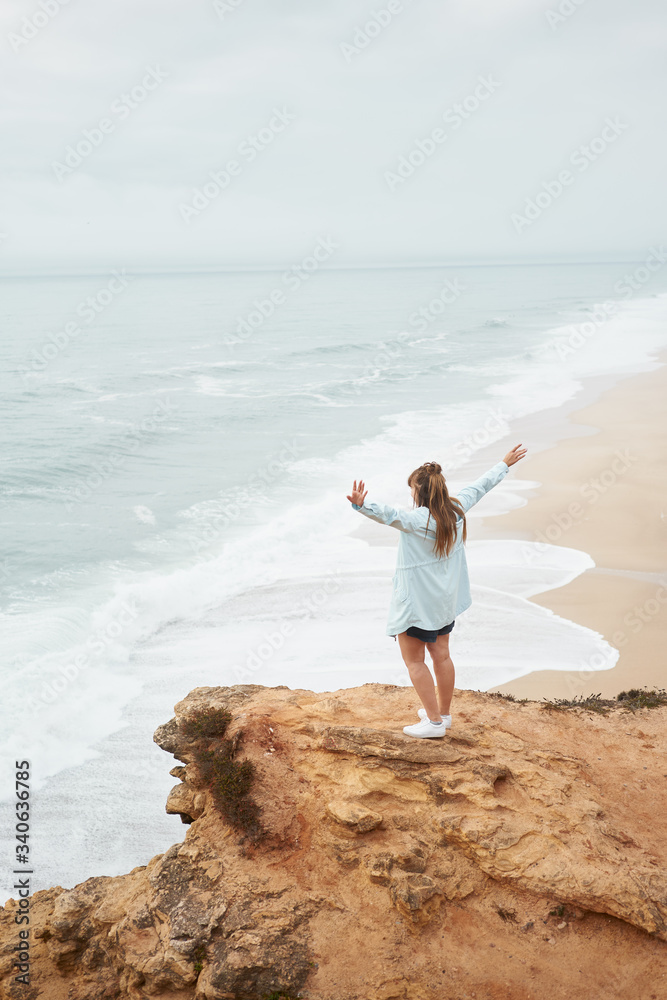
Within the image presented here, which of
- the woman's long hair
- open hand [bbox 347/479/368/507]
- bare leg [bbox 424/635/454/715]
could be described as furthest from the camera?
bare leg [bbox 424/635/454/715]

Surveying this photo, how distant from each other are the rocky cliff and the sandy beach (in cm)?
382

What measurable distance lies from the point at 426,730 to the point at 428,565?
1449mm

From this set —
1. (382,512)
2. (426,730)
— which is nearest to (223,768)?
(426,730)

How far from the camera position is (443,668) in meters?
5.43

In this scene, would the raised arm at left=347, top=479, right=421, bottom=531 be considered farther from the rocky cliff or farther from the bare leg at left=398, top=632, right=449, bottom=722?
the rocky cliff

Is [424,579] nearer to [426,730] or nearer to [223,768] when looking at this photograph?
[426,730]

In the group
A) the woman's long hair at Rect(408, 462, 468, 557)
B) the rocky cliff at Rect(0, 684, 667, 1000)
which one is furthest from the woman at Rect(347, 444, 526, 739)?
the rocky cliff at Rect(0, 684, 667, 1000)

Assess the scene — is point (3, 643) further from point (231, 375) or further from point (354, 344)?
point (354, 344)

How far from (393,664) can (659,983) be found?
6561 mm

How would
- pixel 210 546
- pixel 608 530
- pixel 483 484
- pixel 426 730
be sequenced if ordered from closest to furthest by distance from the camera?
pixel 483 484, pixel 426 730, pixel 608 530, pixel 210 546

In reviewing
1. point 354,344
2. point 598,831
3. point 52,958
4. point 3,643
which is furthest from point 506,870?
point 354,344

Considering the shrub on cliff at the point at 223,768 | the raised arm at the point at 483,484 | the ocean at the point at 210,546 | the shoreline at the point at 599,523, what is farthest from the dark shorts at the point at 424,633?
the shoreline at the point at 599,523

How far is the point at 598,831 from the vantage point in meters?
5.14

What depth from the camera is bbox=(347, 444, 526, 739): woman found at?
16.1 ft
